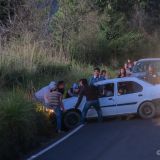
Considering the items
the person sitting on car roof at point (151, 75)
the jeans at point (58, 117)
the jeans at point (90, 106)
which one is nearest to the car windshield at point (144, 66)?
the person sitting on car roof at point (151, 75)

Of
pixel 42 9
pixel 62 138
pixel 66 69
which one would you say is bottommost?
pixel 62 138

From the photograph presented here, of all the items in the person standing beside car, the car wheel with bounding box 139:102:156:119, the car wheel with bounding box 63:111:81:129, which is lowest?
the car wheel with bounding box 63:111:81:129

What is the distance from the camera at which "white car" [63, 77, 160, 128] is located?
69.5 feet

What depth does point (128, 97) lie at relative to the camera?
70.1ft

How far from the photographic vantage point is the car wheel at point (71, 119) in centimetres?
2074

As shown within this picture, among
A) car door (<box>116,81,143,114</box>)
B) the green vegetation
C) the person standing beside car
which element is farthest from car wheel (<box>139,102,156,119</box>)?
the green vegetation

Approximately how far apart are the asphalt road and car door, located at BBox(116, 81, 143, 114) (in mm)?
809

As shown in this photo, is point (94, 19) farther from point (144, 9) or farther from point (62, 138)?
point (62, 138)

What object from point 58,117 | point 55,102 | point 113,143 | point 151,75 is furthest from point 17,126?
point 151,75

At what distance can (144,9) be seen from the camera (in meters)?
51.7

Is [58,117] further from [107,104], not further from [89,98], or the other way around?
[107,104]

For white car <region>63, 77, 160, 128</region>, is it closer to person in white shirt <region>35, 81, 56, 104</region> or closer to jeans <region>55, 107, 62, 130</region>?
person in white shirt <region>35, 81, 56, 104</region>

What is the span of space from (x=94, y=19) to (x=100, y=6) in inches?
136

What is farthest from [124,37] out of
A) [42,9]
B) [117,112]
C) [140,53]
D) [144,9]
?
[117,112]
